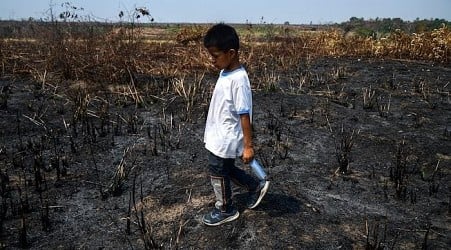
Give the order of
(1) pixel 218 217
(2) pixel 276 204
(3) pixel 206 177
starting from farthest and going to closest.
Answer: (3) pixel 206 177 → (2) pixel 276 204 → (1) pixel 218 217

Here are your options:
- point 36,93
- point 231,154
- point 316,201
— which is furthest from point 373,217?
point 36,93

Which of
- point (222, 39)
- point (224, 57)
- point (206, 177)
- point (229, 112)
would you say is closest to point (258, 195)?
point (229, 112)

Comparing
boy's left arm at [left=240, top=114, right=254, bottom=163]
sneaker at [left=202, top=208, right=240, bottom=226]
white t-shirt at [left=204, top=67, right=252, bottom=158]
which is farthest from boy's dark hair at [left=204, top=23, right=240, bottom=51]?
sneaker at [left=202, top=208, right=240, bottom=226]

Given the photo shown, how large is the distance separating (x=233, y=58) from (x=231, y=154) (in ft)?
2.45

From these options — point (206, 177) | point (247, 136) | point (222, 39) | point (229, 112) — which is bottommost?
point (206, 177)

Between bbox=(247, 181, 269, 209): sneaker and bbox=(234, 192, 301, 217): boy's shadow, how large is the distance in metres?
0.09

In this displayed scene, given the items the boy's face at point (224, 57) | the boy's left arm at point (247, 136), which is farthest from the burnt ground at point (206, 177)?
the boy's face at point (224, 57)

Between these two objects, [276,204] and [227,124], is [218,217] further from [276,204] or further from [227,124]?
[227,124]

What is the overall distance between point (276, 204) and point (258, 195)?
35 centimetres

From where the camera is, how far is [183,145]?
516 cm

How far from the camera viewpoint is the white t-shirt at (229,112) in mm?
2885

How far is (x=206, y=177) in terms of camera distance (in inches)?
165

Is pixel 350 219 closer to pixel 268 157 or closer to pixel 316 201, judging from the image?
pixel 316 201

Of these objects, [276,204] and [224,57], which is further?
[276,204]
